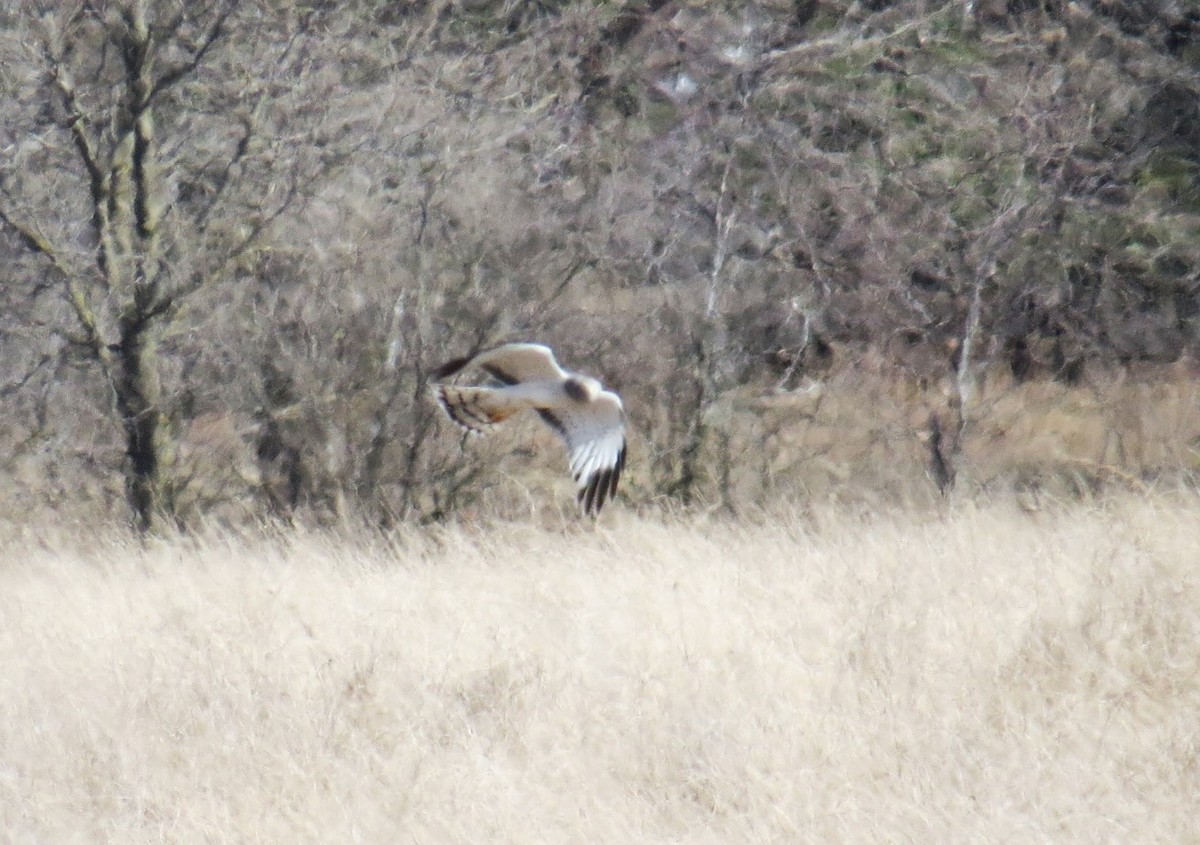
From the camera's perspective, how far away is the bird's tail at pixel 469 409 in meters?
6.12

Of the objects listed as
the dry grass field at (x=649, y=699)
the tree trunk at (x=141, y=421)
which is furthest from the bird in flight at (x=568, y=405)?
the tree trunk at (x=141, y=421)

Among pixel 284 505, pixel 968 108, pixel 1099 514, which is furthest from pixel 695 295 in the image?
pixel 1099 514

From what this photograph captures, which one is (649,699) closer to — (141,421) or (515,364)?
(515,364)

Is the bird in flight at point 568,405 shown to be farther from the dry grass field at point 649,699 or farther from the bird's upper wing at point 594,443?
the dry grass field at point 649,699

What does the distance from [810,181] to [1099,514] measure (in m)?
3.51

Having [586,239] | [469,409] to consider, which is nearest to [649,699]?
[469,409]

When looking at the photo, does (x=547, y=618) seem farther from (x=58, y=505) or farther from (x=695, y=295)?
(x=58, y=505)

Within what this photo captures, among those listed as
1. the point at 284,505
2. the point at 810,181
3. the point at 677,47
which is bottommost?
the point at 284,505

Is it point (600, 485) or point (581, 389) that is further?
point (600, 485)

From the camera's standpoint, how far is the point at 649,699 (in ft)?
15.7

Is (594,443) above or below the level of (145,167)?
below

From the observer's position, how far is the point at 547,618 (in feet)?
18.7

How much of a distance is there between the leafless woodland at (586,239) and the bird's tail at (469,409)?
249cm

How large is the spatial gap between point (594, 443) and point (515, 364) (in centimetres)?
43
